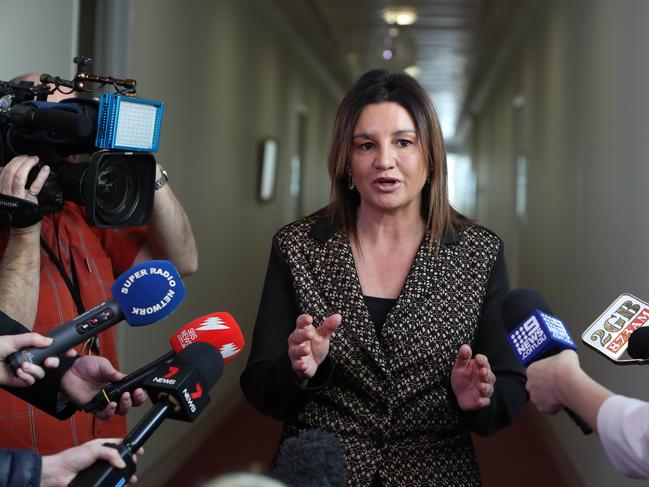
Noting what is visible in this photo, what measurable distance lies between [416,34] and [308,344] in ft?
22.2

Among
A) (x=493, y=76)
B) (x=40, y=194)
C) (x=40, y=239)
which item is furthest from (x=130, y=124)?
(x=493, y=76)

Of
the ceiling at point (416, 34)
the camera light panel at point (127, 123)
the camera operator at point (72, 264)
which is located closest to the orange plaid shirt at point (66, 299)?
the camera operator at point (72, 264)

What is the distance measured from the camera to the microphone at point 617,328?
1.25 m

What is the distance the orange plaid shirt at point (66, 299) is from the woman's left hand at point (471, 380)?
0.77 m

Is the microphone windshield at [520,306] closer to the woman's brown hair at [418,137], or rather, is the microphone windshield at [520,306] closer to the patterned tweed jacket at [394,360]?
the patterned tweed jacket at [394,360]

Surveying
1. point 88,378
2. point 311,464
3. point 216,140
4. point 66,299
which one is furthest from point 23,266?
point 216,140

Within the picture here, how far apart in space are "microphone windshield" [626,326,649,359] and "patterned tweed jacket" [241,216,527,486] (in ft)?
1.52

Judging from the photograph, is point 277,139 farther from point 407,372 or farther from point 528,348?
point 528,348

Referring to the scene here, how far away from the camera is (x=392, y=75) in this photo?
184cm

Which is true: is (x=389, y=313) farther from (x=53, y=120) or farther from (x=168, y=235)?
(x=53, y=120)

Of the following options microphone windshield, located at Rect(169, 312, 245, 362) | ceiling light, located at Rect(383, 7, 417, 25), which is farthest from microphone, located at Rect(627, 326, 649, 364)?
ceiling light, located at Rect(383, 7, 417, 25)

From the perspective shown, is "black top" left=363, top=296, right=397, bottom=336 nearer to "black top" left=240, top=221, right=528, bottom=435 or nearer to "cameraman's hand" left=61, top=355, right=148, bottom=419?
"black top" left=240, top=221, right=528, bottom=435

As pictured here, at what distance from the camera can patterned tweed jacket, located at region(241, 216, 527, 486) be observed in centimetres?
162

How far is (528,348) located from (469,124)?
47.0 feet
